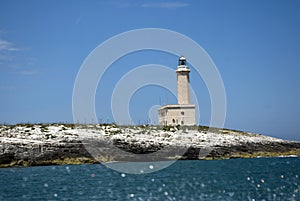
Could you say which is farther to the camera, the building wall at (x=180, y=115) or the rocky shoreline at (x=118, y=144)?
the building wall at (x=180, y=115)

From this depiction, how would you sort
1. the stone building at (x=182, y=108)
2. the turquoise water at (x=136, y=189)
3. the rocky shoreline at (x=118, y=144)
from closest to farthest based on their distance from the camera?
the turquoise water at (x=136, y=189) < the rocky shoreline at (x=118, y=144) < the stone building at (x=182, y=108)

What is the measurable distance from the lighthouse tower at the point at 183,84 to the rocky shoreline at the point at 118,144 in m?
5.00

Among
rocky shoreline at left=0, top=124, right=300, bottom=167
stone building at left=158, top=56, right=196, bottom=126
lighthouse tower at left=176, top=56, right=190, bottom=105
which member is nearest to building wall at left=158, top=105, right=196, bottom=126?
stone building at left=158, top=56, right=196, bottom=126

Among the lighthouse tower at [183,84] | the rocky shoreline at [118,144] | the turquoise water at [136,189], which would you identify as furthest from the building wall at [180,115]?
the turquoise water at [136,189]

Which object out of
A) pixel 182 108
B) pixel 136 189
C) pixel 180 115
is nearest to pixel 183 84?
pixel 182 108

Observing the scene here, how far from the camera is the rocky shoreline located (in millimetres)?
51816

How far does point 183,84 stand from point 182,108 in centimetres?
386

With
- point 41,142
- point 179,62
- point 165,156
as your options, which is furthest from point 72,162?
point 179,62

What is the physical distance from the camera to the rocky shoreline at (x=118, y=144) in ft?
170

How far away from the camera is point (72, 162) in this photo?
5212cm

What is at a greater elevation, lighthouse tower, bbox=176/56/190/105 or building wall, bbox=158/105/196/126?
lighthouse tower, bbox=176/56/190/105

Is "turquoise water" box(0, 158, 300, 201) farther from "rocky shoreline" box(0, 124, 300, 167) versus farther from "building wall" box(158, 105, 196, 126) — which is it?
"building wall" box(158, 105, 196, 126)

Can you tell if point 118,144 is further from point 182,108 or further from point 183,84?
point 183,84

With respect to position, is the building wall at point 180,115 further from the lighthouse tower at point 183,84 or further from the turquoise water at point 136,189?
the turquoise water at point 136,189
